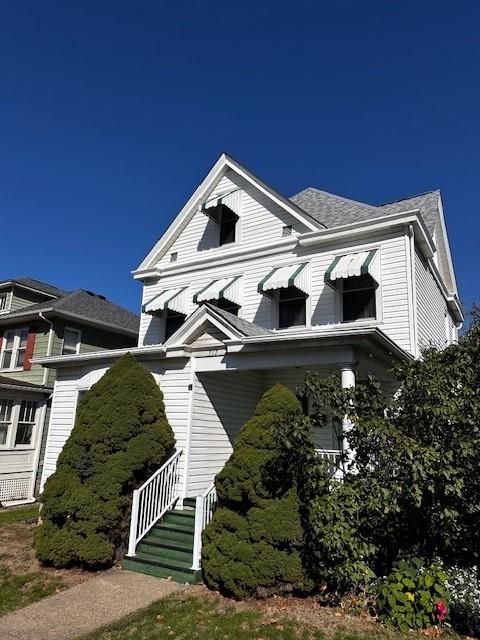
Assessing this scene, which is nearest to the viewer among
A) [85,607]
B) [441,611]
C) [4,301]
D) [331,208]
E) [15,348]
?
[441,611]

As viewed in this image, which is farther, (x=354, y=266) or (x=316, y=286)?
(x=316, y=286)

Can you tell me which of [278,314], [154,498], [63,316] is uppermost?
[63,316]

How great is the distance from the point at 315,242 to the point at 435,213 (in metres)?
4.09

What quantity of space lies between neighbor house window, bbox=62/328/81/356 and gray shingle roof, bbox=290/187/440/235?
36.0ft

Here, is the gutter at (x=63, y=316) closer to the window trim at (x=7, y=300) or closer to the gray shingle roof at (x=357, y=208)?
the window trim at (x=7, y=300)

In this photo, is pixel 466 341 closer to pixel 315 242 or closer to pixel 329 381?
pixel 329 381

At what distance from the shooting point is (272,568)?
650 centimetres

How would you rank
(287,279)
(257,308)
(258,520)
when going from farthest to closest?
1. (257,308)
2. (287,279)
3. (258,520)

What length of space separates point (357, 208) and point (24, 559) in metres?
12.1

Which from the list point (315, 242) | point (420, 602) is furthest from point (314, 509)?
point (315, 242)

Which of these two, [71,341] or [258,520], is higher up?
[71,341]

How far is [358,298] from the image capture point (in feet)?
39.6

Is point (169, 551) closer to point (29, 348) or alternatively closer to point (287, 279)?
point (287, 279)

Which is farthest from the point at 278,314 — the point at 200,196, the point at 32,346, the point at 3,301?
the point at 3,301
